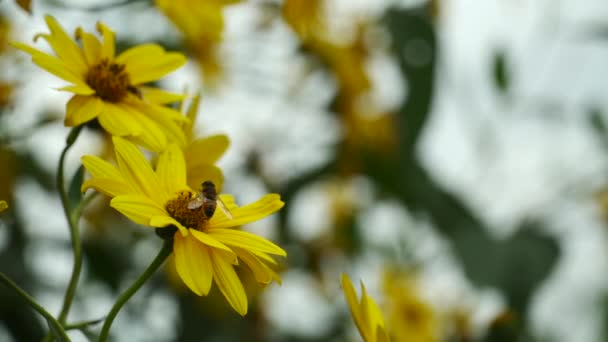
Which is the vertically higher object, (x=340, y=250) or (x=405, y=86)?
(x=405, y=86)

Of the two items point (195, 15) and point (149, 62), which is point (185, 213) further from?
point (195, 15)

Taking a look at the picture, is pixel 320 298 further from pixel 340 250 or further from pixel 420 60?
pixel 420 60

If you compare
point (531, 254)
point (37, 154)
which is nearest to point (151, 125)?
point (37, 154)

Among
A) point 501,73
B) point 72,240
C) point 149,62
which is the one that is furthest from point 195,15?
point 501,73

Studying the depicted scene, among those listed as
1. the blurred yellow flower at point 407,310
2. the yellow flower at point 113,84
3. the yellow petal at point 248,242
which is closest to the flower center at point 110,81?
the yellow flower at point 113,84

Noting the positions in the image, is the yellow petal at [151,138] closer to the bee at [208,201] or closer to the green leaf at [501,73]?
the bee at [208,201]
